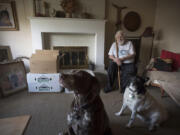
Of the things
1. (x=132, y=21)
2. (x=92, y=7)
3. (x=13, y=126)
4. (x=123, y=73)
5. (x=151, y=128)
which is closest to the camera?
(x=13, y=126)

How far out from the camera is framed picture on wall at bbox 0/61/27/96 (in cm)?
217

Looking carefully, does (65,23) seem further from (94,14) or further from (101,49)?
(101,49)

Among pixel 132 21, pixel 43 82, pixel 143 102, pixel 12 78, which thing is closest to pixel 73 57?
pixel 43 82

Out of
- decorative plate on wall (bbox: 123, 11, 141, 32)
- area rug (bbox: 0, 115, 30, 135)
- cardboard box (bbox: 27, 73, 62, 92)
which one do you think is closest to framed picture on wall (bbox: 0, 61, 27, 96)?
cardboard box (bbox: 27, 73, 62, 92)

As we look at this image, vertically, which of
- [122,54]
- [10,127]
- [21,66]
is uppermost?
[122,54]

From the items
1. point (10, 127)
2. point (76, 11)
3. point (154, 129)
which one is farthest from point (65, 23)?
point (154, 129)

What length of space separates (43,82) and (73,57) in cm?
109

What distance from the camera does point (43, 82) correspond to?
2.27 meters

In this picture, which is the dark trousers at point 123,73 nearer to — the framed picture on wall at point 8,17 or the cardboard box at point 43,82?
the cardboard box at point 43,82

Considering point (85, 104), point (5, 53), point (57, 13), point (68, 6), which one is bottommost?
point (85, 104)

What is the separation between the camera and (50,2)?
8.87 ft

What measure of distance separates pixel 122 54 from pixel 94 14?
1297mm

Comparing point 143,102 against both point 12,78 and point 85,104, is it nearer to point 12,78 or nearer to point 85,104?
point 85,104

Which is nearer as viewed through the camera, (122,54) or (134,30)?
(122,54)
